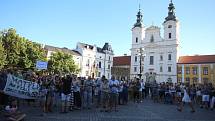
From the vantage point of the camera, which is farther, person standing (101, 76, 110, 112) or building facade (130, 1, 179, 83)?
building facade (130, 1, 179, 83)

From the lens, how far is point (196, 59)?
255ft

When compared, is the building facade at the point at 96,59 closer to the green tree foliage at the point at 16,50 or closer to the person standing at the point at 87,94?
the green tree foliage at the point at 16,50

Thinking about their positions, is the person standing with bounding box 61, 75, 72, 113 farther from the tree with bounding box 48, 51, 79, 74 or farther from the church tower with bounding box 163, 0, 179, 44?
the church tower with bounding box 163, 0, 179, 44

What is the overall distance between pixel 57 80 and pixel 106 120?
3.86 metres

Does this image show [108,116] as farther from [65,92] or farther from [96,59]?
[96,59]

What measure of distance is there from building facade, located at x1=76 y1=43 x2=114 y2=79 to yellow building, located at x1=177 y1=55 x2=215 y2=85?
2515 centimetres

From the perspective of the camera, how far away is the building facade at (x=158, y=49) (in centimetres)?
7625

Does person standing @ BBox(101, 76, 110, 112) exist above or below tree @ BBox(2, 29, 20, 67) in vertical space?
below

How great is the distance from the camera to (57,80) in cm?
1362

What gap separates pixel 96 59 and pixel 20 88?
255 ft

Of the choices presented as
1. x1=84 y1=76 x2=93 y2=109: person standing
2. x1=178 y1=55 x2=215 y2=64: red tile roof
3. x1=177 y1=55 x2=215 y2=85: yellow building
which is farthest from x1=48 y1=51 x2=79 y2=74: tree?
x1=84 y1=76 x2=93 y2=109: person standing

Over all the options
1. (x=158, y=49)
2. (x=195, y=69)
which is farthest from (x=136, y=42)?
(x=195, y=69)

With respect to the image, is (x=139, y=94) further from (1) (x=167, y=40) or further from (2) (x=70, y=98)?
(1) (x=167, y=40)

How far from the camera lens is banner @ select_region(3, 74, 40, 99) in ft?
39.1
